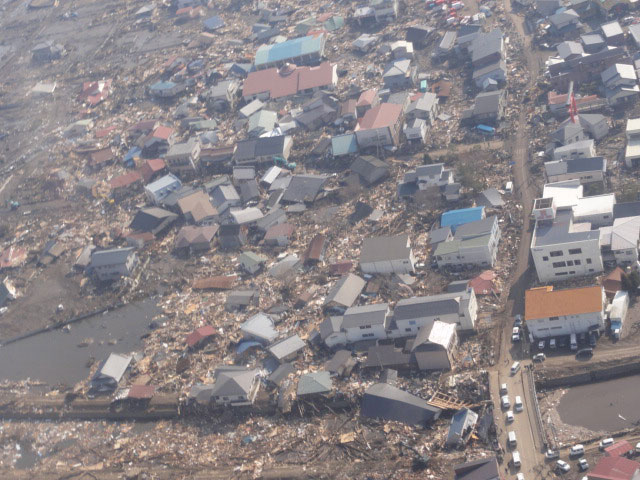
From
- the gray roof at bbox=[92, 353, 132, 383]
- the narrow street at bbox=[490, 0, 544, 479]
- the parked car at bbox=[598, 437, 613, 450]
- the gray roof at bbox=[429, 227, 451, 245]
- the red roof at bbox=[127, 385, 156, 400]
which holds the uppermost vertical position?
the gray roof at bbox=[429, 227, 451, 245]

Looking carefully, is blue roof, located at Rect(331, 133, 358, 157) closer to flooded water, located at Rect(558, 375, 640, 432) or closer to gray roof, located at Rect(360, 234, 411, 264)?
gray roof, located at Rect(360, 234, 411, 264)

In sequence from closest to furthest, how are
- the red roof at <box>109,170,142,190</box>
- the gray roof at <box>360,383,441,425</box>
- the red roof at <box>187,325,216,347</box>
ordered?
the gray roof at <box>360,383,441,425</box> < the red roof at <box>187,325,216,347</box> < the red roof at <box>109,170,142,190</box>

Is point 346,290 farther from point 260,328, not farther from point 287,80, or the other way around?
point 287,80

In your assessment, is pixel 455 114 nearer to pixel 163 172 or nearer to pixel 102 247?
pixel 163 172

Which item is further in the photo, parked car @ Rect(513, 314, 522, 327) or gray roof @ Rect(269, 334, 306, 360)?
gray roof @ Rect(269, 334, 306, 360)

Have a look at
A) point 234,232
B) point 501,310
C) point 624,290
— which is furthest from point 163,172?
point 624,290

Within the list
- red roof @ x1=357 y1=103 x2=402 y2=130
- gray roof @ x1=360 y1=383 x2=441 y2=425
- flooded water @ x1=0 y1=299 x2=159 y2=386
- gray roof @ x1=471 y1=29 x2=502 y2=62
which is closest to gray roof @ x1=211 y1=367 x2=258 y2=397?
gray roof @ x1=360 y1=383 x2=441 y2=425
